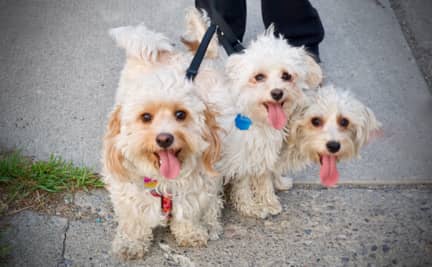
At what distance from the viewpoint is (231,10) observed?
12.9 feet

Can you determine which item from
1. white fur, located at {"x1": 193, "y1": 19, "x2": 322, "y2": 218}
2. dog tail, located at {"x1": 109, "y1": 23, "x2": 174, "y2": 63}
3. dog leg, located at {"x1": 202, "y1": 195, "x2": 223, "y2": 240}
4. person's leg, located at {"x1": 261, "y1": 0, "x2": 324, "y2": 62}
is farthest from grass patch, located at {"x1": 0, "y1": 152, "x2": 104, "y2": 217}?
person's leg, located at {"x1": 261, "y1": 0, "x2": 324, "y2": 62}

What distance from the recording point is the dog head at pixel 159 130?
7.71 feet

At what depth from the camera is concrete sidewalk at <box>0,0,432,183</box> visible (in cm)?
356

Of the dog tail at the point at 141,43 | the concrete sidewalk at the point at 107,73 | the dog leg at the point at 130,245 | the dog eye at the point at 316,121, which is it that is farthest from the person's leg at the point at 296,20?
the dog leg at the point at 130,245

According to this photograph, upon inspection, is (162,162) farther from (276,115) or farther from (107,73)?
(107,73)

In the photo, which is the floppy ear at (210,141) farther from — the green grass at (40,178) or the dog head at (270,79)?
the green grass at (40,178)

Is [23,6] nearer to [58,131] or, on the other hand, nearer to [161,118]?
[58,131]

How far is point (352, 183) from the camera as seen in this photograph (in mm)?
3475

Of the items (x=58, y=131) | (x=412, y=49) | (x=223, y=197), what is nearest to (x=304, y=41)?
(x=412, y=49)

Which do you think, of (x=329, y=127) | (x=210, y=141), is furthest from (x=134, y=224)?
(x=329, y=127)

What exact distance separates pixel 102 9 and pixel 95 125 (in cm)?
160

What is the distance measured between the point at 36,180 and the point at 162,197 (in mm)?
1042

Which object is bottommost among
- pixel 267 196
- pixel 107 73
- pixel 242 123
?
pixel 267 196

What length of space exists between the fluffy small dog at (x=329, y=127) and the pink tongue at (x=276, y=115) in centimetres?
13
